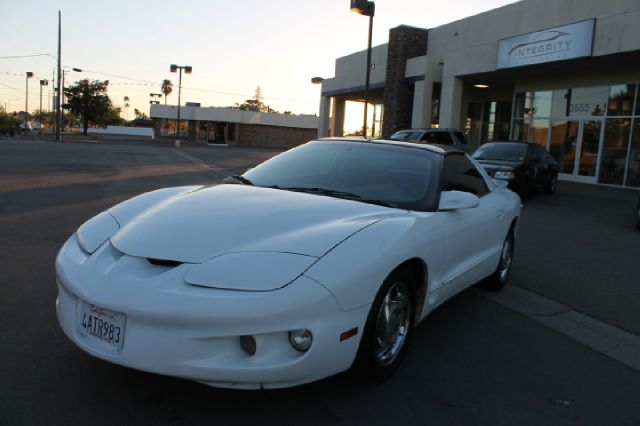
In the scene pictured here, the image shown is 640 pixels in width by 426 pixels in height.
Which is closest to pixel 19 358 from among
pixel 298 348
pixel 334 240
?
pixel 298 348

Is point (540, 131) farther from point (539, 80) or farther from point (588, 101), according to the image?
point (588, 101)

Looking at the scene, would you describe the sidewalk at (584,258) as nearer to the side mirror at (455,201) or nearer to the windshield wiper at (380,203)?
the side mirror at (455,201)

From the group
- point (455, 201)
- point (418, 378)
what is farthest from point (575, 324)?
point (418, 378)

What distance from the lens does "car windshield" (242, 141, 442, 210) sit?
383 cm

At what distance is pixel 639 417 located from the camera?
118 inches

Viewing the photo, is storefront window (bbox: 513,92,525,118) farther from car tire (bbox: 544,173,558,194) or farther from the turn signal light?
the turn signal light

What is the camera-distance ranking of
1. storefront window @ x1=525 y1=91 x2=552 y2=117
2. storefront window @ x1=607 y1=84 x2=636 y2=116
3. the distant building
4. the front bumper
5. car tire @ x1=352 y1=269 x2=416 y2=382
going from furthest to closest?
1. the distant building
2. storefront window @ x1=525 y1=91 x2=552 y2=117
3. storefront window @ x1=607 y1=84 x2=636 y2=116
4. car tire @ x1=352 y1=269 x2=416 y2=382
5. the front bumper

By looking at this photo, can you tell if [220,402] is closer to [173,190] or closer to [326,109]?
[173,190]

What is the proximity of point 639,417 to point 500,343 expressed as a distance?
108cm

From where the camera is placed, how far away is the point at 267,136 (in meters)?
64.2

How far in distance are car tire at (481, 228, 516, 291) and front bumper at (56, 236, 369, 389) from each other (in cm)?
304

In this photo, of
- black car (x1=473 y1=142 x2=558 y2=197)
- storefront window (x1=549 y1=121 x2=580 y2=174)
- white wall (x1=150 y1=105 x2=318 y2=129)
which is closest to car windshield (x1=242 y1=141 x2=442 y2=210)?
black car (x1=473 y1=142 x2=558 y2=197)

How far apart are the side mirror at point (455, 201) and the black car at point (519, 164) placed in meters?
8.79

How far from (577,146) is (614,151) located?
4.71 ft
